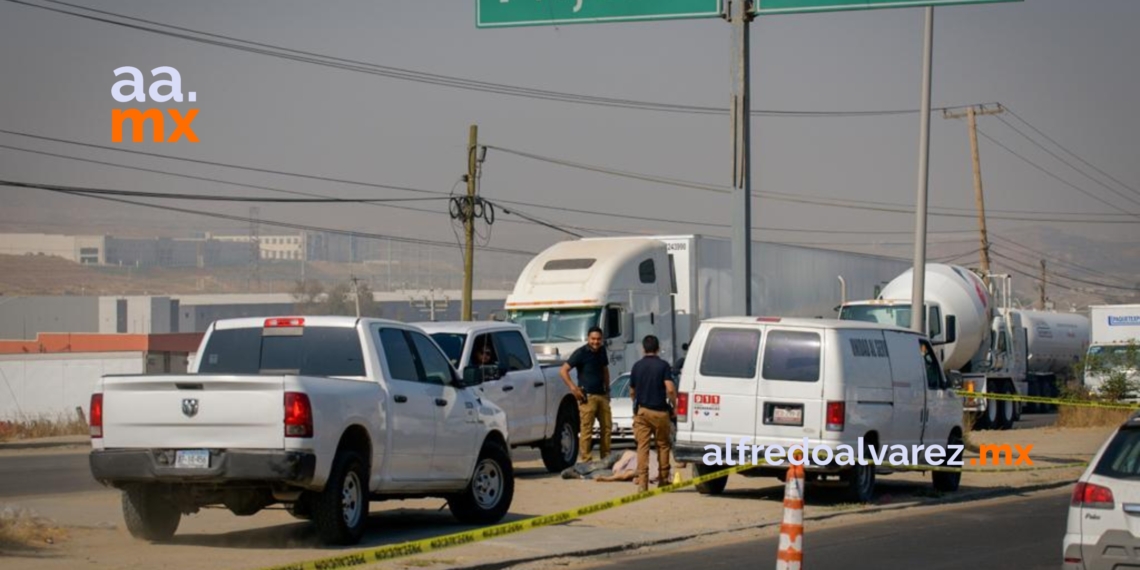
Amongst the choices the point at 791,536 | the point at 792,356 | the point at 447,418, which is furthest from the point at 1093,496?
the point at 792,356

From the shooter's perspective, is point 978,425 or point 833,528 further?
point 978,425

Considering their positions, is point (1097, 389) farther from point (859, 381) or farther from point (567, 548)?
point (567, 548)

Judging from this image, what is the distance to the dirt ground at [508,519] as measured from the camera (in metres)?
12.1

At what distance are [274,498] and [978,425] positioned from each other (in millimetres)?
29257

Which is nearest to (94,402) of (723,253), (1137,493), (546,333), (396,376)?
(396,376)

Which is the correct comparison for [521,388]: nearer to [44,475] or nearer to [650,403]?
[650,403]

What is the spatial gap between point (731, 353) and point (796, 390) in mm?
938

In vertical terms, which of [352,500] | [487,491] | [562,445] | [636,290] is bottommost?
[562,445]

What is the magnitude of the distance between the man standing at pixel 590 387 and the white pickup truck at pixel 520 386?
579 mm

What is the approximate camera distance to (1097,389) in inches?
1587

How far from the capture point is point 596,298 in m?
30.4

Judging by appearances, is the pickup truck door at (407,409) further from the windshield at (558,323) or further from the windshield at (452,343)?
the windshield at (558,323)

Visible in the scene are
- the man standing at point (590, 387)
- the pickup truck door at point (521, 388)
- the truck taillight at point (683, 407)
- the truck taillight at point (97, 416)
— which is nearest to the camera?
the truck taillight at point (97, 416)

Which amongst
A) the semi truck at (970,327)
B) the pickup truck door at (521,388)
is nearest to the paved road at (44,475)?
the pickup truck door at (521,388)
